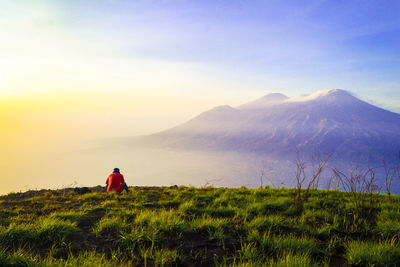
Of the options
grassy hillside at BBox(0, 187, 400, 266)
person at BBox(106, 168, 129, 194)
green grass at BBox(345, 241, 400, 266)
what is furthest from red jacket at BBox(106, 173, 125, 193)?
green grass at BBox(345, 241, 400, 266)

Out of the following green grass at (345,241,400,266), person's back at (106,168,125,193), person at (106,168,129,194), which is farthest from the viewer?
person's back at (106,168,125,193)

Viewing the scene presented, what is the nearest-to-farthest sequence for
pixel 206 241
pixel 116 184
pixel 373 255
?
pixel 373 255 < pixel 206 241 < pixel 116 184

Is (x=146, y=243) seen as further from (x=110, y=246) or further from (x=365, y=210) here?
(x=365, y=210)

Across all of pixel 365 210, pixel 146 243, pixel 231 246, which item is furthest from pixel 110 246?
pixel 365 210

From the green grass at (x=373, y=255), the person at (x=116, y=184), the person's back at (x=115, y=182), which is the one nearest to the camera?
the green grass at (x=373, y=255)

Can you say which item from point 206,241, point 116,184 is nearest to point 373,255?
point 206,241

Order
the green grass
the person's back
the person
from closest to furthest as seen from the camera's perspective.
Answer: the green grass, the person, the person's back

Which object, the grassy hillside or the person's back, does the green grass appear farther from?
the person's back

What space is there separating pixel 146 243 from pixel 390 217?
21.9 feet

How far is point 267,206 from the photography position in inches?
314

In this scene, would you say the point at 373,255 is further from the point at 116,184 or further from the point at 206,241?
the point at 116,184

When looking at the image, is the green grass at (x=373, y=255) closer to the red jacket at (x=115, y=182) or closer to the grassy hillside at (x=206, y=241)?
the grassy hillside at (x=206, y=241)

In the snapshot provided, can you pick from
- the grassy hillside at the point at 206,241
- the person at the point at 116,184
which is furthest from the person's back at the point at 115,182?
the grassy hillside at the point at 206,241

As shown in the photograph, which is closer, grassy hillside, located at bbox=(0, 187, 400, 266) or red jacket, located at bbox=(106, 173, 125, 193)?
grassy hillside, located at bbox=(0, 187, 400, 266)
